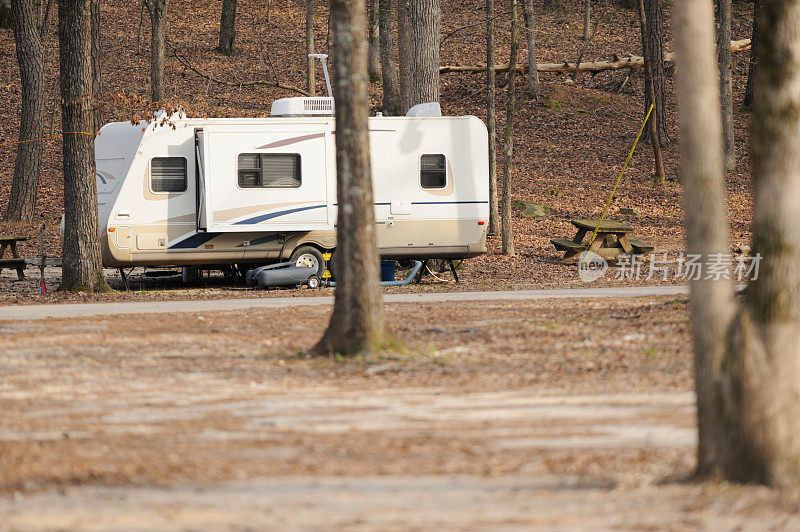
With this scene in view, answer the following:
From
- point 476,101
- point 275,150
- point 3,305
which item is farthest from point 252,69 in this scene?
point 3,305

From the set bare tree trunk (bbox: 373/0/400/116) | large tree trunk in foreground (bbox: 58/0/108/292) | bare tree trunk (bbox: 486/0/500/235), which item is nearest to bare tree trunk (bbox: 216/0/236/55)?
bare tree trunk (bbox: 373/0/400/116)

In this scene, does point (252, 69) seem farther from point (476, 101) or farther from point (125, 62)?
point (476, 101)

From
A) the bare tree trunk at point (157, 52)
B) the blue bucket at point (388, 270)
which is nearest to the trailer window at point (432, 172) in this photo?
the blue bucket at point (388, 270)

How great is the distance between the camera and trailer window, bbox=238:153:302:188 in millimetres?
17703

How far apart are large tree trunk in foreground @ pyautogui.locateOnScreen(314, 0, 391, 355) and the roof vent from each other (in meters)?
8.83

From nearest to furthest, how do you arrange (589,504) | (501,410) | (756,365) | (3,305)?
(589,504), (756,365), (501,410), (3,305)

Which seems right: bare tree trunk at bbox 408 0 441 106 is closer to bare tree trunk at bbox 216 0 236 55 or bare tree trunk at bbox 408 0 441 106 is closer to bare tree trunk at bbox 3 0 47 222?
bare tree trunk at bbox 3 0 47 222

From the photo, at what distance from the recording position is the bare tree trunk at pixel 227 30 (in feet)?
123

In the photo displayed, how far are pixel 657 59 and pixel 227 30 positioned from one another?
636 inches

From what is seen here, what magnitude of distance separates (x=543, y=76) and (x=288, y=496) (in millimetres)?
31582

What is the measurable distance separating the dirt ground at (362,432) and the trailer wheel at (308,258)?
22.0 feet

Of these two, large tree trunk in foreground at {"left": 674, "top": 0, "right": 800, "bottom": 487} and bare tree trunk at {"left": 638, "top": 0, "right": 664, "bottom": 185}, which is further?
bare tree trunk at {"left": 638, "top": 0, "right": 664, "bottom": 185}

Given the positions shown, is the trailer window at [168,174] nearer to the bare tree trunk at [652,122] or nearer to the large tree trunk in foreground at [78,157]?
the large tree trunk in foreground at [78,157]

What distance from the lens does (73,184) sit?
15.9m
